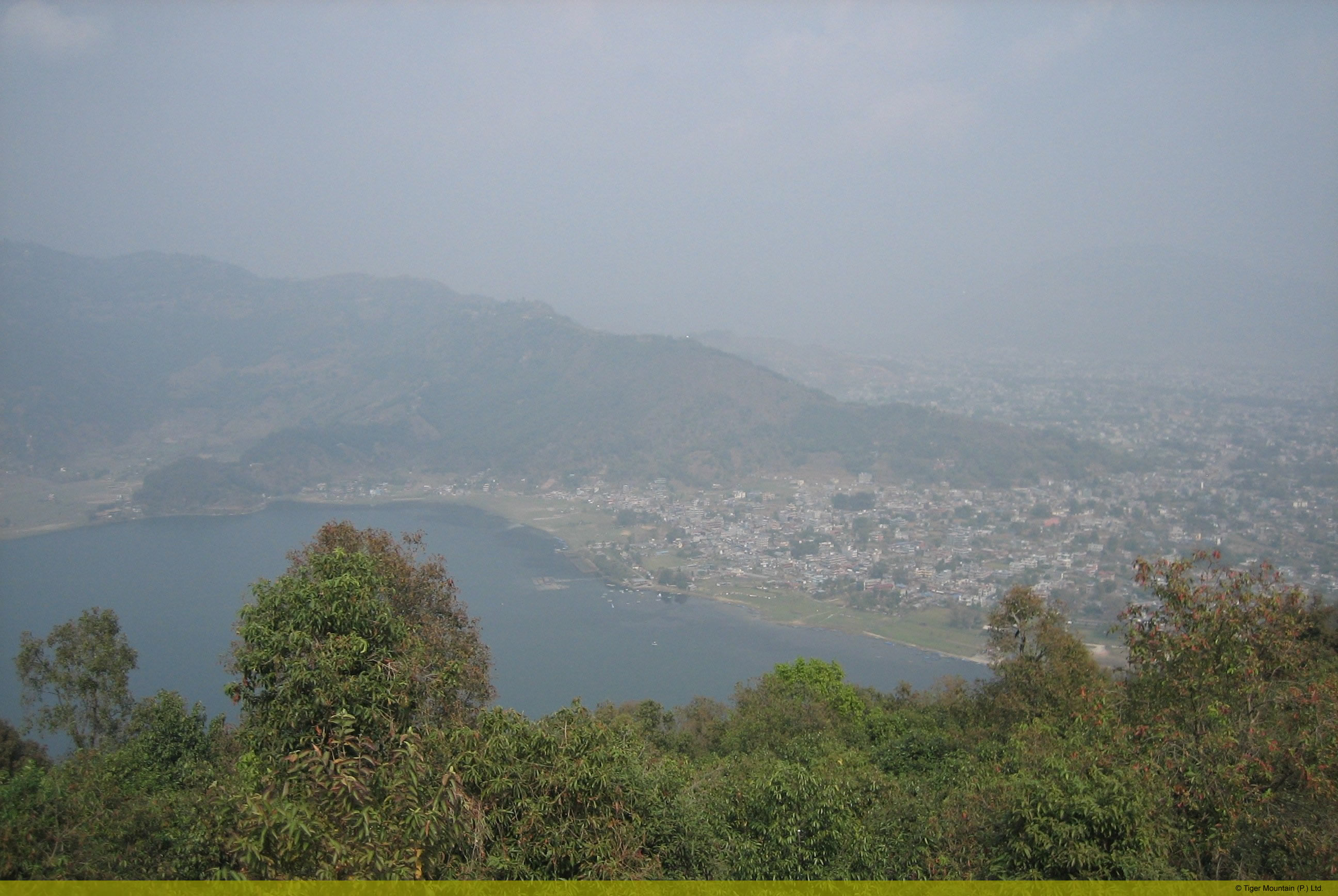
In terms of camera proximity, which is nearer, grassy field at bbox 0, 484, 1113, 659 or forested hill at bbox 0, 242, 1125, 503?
grassy field at bbox 0, 484, 1113, 659

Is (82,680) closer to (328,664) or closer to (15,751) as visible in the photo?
(15,751)

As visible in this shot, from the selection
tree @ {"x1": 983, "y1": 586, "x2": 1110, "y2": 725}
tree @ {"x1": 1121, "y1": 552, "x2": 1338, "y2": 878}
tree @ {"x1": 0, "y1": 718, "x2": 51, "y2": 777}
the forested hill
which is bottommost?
tree @ {"x1": 0, "y1": 718, "x2": 51, "y2": 777}

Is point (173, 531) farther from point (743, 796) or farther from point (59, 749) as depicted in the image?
point (743, 796)

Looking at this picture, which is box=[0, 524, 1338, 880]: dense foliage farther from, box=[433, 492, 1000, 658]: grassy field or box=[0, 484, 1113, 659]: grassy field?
box=[433, 492, 1000, 658]: grassy field

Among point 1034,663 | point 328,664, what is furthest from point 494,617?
point 328,664

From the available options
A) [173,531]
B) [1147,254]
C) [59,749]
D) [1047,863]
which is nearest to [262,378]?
[173,531]

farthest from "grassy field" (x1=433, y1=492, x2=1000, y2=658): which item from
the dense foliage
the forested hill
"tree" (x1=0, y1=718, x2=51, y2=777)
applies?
"tree" (x1=0, y1=718, x2=51, y2=777)
